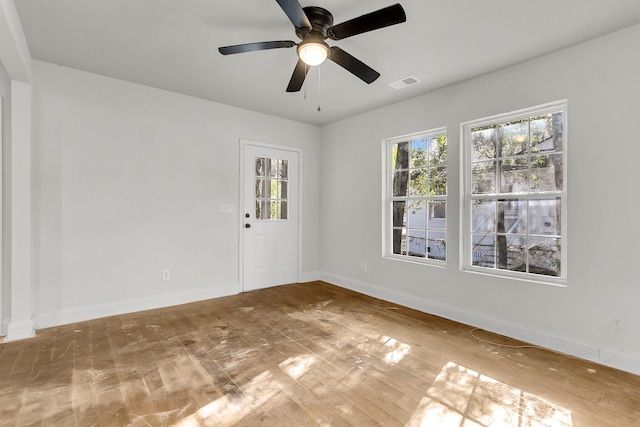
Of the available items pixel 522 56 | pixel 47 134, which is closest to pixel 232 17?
pixel 47 134

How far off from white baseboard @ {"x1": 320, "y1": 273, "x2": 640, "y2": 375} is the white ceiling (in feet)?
8.32

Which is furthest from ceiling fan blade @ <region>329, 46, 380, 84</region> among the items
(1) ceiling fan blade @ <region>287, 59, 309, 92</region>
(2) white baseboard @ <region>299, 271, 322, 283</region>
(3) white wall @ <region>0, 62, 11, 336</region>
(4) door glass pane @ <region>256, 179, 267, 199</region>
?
(2) white baseboard @ <region>299, 271, 322, 283</region>

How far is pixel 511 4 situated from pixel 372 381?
9.27 feet

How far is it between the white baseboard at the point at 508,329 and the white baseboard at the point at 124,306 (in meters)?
2.07

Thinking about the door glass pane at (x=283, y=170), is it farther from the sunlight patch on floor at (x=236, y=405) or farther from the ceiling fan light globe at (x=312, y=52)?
the sunlight patch on floor at (x=236, y=405)

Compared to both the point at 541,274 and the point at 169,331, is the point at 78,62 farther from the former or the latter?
the point at 541,274

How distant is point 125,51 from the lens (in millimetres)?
2895

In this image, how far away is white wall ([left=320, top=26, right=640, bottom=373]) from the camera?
2.41 m

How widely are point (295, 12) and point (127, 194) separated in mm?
2870

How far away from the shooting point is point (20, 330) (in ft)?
9.30

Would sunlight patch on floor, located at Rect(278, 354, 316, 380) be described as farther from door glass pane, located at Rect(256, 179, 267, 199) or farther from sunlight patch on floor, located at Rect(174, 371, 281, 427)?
door glass pane, located at Rect(256, 179, 267, 199)

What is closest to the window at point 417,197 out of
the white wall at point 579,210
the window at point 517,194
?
the white wall at point 579,210

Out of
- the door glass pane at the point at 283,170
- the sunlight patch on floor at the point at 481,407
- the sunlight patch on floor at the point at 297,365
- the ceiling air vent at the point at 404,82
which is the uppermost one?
the ceiling air vent at the point at 404,82

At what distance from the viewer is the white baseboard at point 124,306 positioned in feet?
10.4
